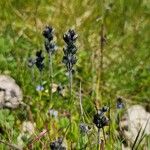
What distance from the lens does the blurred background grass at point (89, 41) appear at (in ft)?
13.8

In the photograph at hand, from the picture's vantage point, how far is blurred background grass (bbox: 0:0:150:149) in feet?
13.8

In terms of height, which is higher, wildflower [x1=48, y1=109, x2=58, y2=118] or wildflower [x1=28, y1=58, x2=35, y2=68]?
wildflower [x1=28, y1=58, x2=35, y2=68]

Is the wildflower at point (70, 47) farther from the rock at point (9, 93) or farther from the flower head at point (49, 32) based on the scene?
the rock at point (9, 93)

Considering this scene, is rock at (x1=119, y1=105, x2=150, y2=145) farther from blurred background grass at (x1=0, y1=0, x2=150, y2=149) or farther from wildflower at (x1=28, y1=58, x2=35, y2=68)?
wildflower at (x1=28, y1=58, x2=35, y2=68)

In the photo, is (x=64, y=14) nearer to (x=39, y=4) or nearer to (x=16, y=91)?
(x=39, y=4)

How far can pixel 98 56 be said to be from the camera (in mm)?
4449

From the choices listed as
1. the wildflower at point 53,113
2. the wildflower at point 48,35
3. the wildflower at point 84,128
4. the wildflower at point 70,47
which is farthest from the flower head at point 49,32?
the wildflower at point 53,113

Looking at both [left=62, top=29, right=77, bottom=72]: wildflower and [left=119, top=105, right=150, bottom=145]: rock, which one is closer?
[left=62, top=29, right=77, bottom=72]: wildflower

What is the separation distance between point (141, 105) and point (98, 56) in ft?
1.75

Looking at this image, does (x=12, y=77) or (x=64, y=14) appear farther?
(x=64, y=14)

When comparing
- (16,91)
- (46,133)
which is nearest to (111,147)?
(46,133)

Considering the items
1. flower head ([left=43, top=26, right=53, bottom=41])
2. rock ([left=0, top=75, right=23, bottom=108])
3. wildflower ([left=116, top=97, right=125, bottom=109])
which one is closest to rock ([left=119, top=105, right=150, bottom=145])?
wildflower ([left=116, top=97, right=125, bottom=109])

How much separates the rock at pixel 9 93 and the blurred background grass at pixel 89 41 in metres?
0.10

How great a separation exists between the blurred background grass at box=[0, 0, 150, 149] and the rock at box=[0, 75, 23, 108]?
0.10 meters
